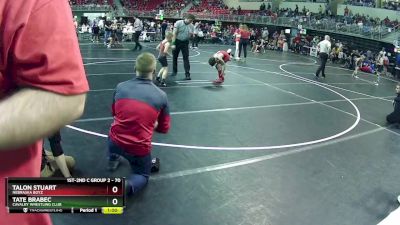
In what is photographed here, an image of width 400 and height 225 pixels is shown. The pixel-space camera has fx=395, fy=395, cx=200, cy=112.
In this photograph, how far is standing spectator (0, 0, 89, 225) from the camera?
771mm

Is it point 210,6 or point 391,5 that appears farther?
point 210,6

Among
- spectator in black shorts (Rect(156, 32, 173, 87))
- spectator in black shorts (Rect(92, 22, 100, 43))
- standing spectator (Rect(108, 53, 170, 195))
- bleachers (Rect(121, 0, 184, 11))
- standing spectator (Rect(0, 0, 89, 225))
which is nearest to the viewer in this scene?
standing spectator (Rect(0, 0, 89, 225))

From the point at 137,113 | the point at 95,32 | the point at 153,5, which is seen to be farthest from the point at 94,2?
the point at 137,113

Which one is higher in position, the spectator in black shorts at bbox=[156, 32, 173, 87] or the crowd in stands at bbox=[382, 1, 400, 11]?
the crowd in stands at bbox=[382, 1, 400, 11]

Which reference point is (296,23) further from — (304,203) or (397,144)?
(304,203)

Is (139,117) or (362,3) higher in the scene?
(362,3)

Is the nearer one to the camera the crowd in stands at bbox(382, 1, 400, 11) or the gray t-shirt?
the gray t-shirt

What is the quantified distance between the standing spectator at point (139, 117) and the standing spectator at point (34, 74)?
145 inches

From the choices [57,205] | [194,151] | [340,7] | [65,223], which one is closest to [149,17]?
[340,7]

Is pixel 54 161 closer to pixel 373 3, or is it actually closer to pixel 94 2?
pixel 373 3
